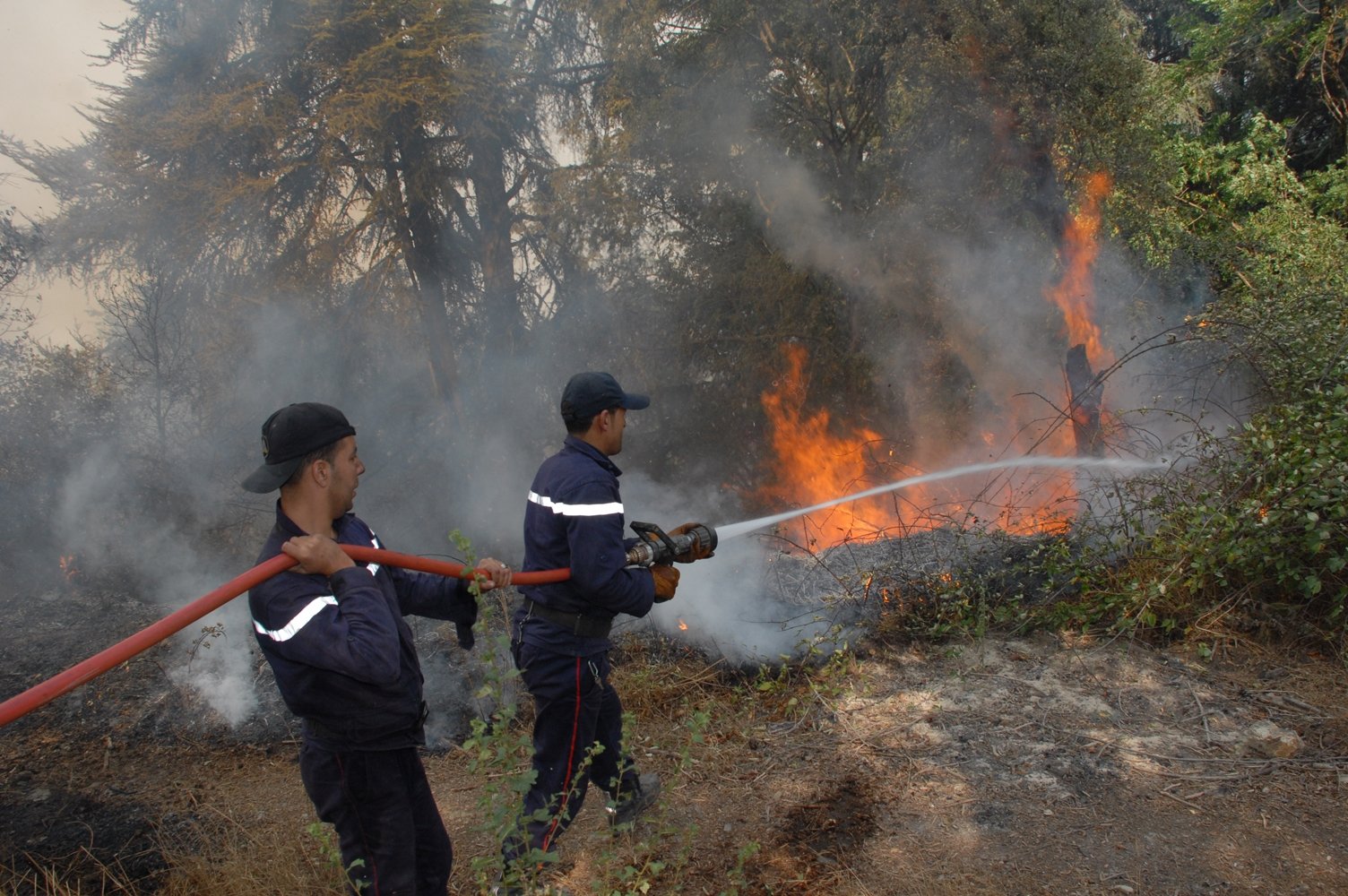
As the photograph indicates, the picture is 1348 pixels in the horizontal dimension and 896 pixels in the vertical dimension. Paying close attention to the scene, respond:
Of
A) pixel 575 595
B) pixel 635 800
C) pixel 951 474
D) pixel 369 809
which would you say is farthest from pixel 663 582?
pixel 951 474

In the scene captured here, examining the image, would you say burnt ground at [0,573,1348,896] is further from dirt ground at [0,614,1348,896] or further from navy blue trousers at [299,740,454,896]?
navy blue trousers at [299,740,454,896]

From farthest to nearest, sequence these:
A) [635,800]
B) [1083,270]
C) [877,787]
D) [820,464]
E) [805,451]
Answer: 1. [805,451]
2. [820,464]
3. [1083,270]
4. [877,787]
5. [635,800]

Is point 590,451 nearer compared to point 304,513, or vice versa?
point 304,513

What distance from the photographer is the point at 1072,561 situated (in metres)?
5.41

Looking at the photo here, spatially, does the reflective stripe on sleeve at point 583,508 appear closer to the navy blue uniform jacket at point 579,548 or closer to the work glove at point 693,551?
the navy blue uniform jacket at point 579,548

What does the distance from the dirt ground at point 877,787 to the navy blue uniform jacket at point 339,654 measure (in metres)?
0.32

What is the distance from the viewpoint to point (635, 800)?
3701 mm

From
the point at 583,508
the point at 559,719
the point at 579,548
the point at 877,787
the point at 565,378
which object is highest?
the point at 565,378

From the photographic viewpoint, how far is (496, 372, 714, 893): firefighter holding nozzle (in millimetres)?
3115

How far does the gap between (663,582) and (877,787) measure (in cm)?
144

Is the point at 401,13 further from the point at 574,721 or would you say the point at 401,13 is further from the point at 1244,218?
the point at 1244,218

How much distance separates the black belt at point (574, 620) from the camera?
3229 mm

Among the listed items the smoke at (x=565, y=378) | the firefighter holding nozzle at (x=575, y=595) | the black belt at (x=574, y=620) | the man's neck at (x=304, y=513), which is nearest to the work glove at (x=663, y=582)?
the firefighter holding nozzle at (x=575, y=595)

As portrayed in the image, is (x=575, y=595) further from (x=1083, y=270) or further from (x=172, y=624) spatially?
(x=1083, y=270)
